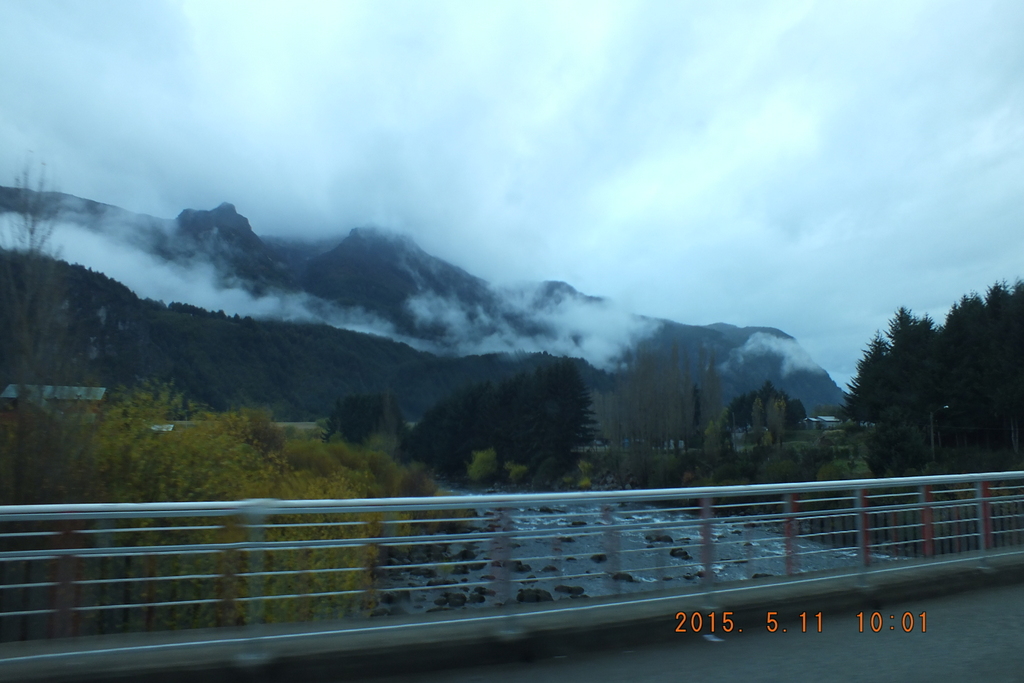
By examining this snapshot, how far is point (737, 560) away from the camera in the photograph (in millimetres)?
6805

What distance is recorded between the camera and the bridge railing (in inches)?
193

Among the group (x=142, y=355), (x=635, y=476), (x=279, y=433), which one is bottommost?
(x=635, y=476)

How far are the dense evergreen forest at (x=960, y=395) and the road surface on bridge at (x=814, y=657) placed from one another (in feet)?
176

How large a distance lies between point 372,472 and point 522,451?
30936 mm

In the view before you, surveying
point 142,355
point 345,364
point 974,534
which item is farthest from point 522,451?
point 974,534

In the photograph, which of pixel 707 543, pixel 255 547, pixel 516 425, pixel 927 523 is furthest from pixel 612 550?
pixel 516 425

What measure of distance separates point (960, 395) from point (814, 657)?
7030 cm

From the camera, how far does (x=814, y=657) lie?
17.8ft

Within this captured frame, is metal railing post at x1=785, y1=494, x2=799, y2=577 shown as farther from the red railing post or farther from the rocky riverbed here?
the red railing post

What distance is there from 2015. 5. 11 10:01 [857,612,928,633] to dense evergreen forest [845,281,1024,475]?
53.2m

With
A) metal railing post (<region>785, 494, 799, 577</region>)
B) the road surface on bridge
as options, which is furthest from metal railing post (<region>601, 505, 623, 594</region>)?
metal railing post (<region>785, 494, 799, 577</region>)

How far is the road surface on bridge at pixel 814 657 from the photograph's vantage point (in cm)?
496

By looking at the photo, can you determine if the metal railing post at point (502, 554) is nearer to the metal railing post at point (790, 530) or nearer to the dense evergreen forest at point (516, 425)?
the metal railing post at point (790, 530)

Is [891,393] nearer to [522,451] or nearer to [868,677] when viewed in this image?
[522,451]
